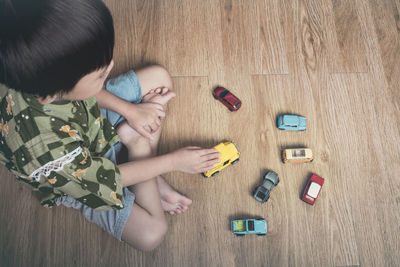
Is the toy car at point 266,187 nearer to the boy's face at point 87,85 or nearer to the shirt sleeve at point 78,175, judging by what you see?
the shirt sleeve at point 78,175

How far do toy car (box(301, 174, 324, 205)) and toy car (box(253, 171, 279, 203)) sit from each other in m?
0.10

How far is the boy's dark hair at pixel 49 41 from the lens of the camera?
45 cm

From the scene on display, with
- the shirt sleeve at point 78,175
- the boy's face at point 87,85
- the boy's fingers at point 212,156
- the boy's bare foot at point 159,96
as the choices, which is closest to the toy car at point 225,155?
the boy's fingers at point 212,156

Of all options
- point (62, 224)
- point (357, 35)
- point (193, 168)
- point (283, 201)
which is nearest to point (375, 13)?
point (357, 35)

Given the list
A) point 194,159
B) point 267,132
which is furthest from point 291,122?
point 194,159

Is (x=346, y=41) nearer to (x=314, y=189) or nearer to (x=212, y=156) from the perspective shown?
(x=314, y=189)

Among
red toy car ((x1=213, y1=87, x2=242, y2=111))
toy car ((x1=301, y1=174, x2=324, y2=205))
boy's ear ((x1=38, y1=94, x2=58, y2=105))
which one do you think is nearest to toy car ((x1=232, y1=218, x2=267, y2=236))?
toy car ((x1=301, y1=174, x2=324, y2=205))

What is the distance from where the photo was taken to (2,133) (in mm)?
603

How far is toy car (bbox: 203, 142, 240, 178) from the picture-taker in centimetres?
94

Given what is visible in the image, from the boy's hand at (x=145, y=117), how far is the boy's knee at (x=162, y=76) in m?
0.11

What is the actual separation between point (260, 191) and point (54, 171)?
0.61 meters

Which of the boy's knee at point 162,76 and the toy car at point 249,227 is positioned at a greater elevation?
the boy's knee at point 162,76

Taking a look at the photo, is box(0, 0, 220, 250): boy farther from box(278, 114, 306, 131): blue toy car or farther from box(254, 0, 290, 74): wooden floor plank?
box(254, 0, 290, 74): wooden floor plank

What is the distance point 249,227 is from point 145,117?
474mm
